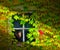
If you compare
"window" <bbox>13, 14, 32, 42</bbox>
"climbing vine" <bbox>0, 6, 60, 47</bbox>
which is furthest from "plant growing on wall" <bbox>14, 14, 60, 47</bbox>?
"window" <bbox>13, 14, 32, 42</bbox>

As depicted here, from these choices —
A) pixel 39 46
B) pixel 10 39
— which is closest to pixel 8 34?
pixel 10 39

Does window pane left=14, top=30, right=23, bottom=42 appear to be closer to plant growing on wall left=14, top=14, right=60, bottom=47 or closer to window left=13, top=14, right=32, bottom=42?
window left=13, top=14, right=32, bottom=42

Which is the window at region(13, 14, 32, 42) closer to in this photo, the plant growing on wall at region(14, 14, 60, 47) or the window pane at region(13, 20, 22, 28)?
the window pane at region(13, 20, 22, 28)

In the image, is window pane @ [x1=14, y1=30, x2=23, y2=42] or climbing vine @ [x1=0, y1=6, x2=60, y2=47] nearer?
climbing vine @ [x1=0, y1=6, x2=60, y2=47]

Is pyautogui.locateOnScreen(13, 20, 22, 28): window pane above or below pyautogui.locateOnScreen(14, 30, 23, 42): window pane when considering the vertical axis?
above

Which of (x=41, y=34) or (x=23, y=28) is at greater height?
(x=23, y=28)

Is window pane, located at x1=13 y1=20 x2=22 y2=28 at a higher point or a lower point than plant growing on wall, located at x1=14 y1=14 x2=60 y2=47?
higher

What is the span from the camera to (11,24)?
23.5 ft

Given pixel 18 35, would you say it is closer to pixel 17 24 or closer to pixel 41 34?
pixel 17 24

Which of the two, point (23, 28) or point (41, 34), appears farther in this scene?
point (23, 28)

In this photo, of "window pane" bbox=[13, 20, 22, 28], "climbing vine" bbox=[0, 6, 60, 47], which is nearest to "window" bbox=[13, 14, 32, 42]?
"window pane" bbox=[13, 20, 22, 28]

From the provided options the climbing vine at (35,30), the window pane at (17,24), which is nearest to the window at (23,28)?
the window pane at (17,24)

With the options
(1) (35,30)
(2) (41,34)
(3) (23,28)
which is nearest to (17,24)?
(3) (23,28)

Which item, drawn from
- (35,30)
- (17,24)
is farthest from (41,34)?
(17,24)
